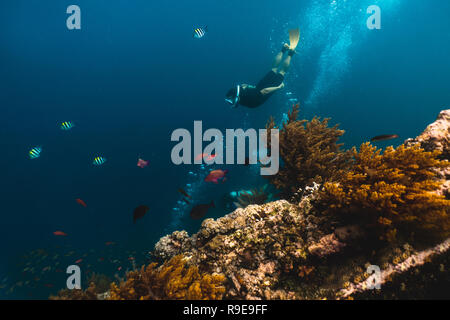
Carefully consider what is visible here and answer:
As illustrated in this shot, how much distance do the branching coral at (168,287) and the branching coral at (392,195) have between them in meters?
1.89

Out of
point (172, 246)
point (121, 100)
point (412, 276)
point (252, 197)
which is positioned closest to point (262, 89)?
point (252, 197)

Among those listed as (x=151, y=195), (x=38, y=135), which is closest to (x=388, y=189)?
(x=151, y=195)

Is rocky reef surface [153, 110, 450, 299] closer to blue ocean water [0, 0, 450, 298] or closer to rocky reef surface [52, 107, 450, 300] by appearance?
rocky reef surface [52, 107, 450, 300]

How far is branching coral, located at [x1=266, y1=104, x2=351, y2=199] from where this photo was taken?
3.98 metres

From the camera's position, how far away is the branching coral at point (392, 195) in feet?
7.13

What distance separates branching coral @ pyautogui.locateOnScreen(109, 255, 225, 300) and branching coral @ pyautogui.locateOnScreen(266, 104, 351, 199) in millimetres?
2422

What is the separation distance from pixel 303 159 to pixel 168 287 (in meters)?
3.37

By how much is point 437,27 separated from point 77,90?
80719 mm

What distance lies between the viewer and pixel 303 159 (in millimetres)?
4113

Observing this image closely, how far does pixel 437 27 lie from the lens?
46.7m

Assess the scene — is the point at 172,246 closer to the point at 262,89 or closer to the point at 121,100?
the point at 262,89

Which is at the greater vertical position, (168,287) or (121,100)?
(121,100)

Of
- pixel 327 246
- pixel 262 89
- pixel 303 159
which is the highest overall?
pixel 262 89

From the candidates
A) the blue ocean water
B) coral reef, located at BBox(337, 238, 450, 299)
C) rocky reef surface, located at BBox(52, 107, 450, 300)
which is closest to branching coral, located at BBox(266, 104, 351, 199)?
rocky reef surface, located at BBox(52, 107, 450, 300)
